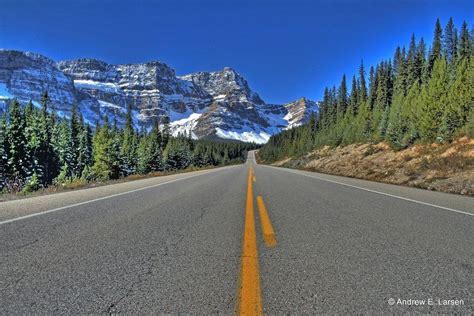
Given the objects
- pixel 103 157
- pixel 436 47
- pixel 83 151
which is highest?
pixel 436 47

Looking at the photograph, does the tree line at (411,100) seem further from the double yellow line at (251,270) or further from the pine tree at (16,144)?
the pine tree at (16,144)

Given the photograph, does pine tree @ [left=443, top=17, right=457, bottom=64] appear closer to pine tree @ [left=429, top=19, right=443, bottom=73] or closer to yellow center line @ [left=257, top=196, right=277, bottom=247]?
pine tree @ [left=429, top=19, right=443, bottom=73]

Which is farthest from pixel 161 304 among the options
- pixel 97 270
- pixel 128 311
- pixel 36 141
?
pixel 36 141

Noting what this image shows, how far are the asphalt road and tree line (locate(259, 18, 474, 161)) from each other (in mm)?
22229

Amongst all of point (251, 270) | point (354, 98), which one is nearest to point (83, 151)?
point (251, 270)

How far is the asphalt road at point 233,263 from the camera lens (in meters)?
2.51

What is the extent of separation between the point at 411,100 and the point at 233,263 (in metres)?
51.7

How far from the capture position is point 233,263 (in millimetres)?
3389

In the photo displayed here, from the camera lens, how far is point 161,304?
2473 millimetres

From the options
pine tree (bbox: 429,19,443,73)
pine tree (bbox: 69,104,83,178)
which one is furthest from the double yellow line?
pine tree (bbox: 429,19,443,73)

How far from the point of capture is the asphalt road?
2.51 metres

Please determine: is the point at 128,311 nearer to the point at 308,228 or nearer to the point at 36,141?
the point at 308,228

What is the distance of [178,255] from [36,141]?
1671 inches

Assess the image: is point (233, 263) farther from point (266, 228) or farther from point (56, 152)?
point (56, 152)
